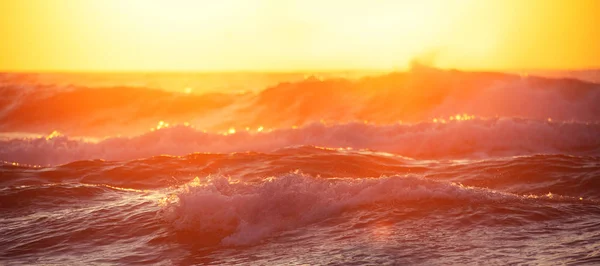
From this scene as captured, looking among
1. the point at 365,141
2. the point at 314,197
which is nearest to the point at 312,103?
the point at 365,141

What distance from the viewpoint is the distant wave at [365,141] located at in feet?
66.7

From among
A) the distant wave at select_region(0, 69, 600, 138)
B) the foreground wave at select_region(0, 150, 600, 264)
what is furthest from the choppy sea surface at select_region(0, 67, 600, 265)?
the distant wave at select_region(0, 69, 600, 138)

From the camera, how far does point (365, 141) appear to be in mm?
21969

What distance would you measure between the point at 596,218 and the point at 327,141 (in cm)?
1314

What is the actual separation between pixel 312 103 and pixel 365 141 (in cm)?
1870

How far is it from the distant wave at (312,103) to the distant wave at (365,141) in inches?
450

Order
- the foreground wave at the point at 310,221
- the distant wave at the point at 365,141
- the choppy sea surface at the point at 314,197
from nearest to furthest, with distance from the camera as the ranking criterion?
the foreground wave at the point at 310,221 < the choppy sea surface at the point at 314,197 < the distant wave at the point at 365,141

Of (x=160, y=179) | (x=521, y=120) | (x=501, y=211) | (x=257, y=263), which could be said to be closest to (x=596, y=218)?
(x=501, y=211)

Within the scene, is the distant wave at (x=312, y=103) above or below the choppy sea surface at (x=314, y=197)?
above

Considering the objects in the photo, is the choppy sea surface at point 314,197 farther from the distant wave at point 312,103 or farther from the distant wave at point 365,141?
the distant wave at point 312,103

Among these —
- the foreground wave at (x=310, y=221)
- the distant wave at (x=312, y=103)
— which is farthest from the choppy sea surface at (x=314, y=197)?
the distant wave at (x=312, y=103)

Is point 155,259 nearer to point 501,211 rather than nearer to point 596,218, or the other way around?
point 501,211

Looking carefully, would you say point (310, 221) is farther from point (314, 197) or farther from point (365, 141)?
point (365, 141)

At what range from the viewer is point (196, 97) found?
4575 centimetres
